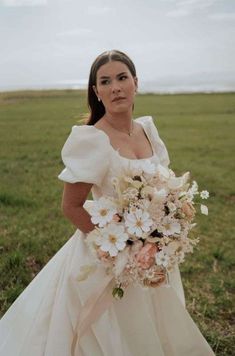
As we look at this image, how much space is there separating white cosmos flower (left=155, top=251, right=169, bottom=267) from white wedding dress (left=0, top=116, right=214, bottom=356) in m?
0.47

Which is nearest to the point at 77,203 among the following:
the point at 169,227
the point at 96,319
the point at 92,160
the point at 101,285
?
the point at 92,160

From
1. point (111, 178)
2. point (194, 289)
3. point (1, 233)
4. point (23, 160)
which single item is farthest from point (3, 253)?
point (23, 160)

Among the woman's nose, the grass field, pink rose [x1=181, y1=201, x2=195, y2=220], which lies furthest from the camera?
the grass field

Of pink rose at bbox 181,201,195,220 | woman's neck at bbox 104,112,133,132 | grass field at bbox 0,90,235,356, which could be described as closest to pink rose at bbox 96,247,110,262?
pink rose at bbox 181,201,195,220

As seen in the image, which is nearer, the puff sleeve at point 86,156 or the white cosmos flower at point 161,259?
the white cosmos flower at point 161,259

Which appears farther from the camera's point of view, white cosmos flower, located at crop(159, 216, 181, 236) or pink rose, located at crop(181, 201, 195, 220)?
pink rose, located at crop(181, 201, 195, 220)

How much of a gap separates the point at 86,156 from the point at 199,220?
4.99 metres

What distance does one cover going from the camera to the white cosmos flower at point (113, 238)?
2779 mm

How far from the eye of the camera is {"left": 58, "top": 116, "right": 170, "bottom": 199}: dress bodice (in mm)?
3092

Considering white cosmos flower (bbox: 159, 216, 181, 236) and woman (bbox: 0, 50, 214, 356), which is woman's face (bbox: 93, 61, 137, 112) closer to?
woman (bbox: 0, 50, 214, 356)

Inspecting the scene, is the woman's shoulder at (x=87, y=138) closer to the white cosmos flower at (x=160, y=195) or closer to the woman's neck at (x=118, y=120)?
the woman's neck at (x=118, y=120)

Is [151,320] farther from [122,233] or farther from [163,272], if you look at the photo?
[122,233]

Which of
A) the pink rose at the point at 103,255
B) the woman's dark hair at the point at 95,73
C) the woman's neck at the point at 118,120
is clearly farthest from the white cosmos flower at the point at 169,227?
the woman's dark hair at the point at 95,73

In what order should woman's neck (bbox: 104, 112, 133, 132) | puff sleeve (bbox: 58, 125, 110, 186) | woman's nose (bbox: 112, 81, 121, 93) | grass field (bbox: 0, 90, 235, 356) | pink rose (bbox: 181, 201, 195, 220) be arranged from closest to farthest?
pink rose (bbox: 181, 201, 195, 220)
puff sleeve (bbox: 58, 125, 110, 186)
woman's nose (bbox: 112, 81, 121, 93)
woman's neck (bbox: 104, 112, 133, 132)
grass field (bbox: 0, 90, 235, 356)
